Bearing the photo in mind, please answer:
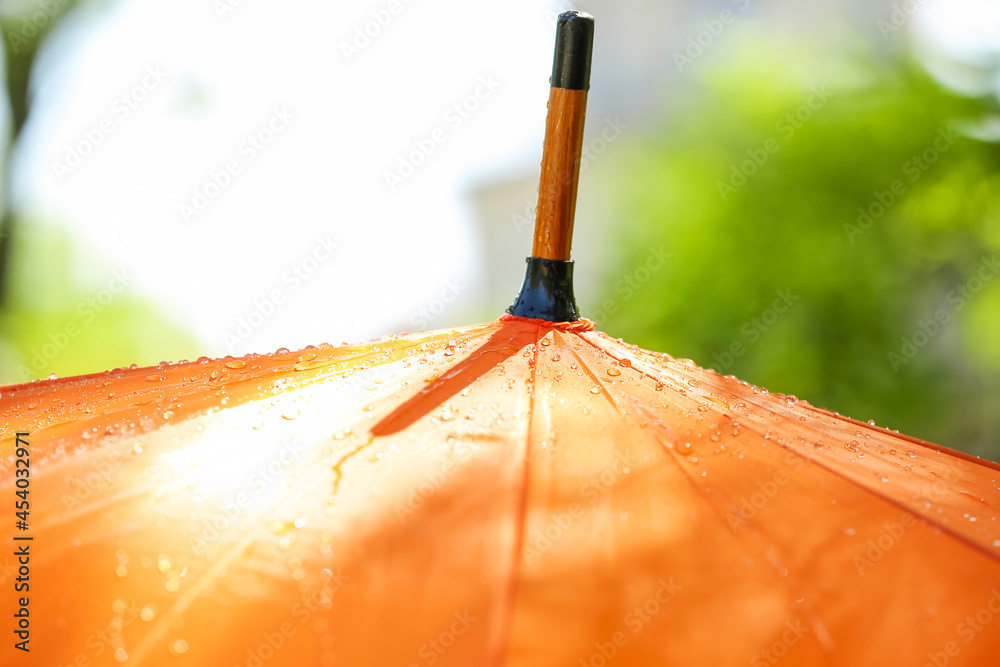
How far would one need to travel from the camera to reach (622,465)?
1033 millimetres

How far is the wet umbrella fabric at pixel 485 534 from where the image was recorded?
84cm

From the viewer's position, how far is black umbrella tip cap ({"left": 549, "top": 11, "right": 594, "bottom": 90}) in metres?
1.50

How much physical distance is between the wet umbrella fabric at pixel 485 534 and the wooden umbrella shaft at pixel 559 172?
391mm

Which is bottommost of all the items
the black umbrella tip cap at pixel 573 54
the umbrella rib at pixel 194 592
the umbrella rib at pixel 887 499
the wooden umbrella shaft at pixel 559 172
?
the umbrella rib at pixel 194 592

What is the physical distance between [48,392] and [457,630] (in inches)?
41.5

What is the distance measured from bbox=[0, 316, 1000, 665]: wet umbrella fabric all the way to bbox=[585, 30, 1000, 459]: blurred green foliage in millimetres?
6510

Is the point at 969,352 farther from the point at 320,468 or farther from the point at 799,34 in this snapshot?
the point at 320,468

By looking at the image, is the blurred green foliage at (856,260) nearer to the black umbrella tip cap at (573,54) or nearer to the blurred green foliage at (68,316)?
the blurred green foliage at (68,316)

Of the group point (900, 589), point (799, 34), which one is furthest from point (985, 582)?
point (799, 34)

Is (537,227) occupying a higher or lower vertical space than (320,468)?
higher

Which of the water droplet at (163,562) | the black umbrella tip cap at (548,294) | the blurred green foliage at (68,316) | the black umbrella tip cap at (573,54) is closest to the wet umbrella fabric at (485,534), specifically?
the water droplet at (163,562)

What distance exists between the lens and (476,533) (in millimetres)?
918

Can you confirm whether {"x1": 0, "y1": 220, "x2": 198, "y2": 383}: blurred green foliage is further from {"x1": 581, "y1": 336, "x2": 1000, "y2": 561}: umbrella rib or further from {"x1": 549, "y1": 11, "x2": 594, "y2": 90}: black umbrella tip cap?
{"x1": 581, "y1": 336, "x2": 1000, "y2": 561}: umbrella rib

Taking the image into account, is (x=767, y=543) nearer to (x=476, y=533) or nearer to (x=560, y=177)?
(x=476, y=533)
